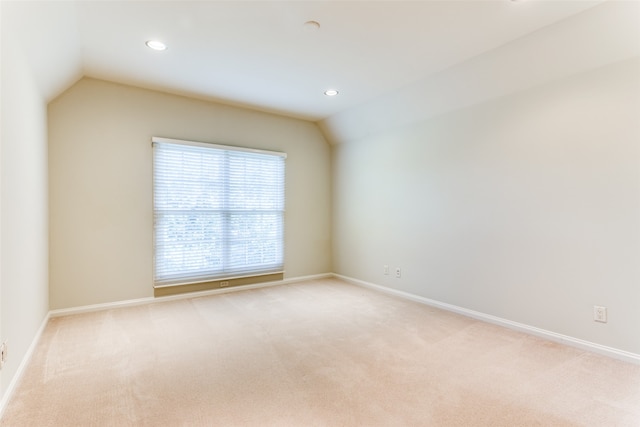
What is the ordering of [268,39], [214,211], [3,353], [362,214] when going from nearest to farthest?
[3,353] → [268,39] → [214,211] → [362,214]

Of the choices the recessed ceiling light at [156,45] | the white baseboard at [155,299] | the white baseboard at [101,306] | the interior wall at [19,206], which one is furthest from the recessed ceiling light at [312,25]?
the white baseboard at [155,299]

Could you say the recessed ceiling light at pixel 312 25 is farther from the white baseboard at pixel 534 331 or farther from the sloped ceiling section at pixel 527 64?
the white baseboard at pixel 534 331

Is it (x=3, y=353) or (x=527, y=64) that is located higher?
(x=527, y=64)

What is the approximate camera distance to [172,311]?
359 centimetres

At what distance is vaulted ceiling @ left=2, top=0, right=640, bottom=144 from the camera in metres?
2.23

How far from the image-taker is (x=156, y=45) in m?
2.78

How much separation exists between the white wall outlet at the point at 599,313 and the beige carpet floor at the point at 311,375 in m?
0.29

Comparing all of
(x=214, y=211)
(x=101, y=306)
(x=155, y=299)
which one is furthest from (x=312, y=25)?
(x=101, y=306)

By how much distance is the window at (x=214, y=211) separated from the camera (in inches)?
155

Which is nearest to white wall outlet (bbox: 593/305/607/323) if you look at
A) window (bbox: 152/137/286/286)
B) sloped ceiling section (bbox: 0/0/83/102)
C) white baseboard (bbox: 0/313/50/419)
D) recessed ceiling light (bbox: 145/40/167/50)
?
window (bbox: 152/137/286/286)

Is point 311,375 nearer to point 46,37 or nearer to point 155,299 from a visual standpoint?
point 155,299

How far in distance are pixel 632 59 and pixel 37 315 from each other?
5.25m

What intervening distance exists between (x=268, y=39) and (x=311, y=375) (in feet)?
8.77

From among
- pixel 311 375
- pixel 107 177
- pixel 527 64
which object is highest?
pixel 527 64
